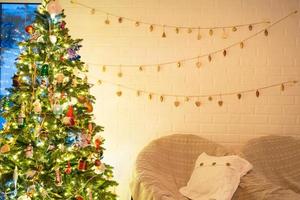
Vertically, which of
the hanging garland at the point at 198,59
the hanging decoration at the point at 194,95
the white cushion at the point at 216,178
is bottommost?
the white cushion at the point at 216,178

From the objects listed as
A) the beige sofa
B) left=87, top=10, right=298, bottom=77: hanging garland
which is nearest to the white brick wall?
left=87, top=10, right=298, bottom=77: hanging garland

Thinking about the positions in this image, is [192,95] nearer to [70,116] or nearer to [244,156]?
[244,156]

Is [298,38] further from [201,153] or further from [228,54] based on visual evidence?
[201,153]

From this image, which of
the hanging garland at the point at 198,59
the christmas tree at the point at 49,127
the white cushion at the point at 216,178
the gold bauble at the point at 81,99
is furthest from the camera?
the hanging garland at the point at 198,59

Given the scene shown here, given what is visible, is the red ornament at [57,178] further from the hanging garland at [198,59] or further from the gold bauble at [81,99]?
the hanging garland at [198,59]

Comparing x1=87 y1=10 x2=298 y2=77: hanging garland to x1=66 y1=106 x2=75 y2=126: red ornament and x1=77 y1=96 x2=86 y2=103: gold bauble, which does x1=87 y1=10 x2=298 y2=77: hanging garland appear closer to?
x1=77 y1=96 x2=86 y2=103: gold bauble

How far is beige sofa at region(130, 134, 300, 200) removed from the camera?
8.17 feet

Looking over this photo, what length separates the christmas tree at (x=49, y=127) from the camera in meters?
1.92

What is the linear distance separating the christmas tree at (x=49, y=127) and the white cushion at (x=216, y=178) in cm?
76

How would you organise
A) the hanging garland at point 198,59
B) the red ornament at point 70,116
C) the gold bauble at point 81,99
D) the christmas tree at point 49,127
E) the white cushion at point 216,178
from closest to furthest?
the christmas tree at point 49,127
the red ornament at point 70,116
the gold bauble at point 81,99
the white cushion at point 216,178
the hanging garland at point 198,59

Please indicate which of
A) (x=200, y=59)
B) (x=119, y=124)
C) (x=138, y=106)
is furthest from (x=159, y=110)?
(x=200, y=59)

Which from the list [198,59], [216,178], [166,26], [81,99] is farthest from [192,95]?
[81,99]

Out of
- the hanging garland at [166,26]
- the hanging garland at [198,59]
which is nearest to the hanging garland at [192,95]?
the hanging garland at [198,59]

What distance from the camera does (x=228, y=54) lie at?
312 cm
